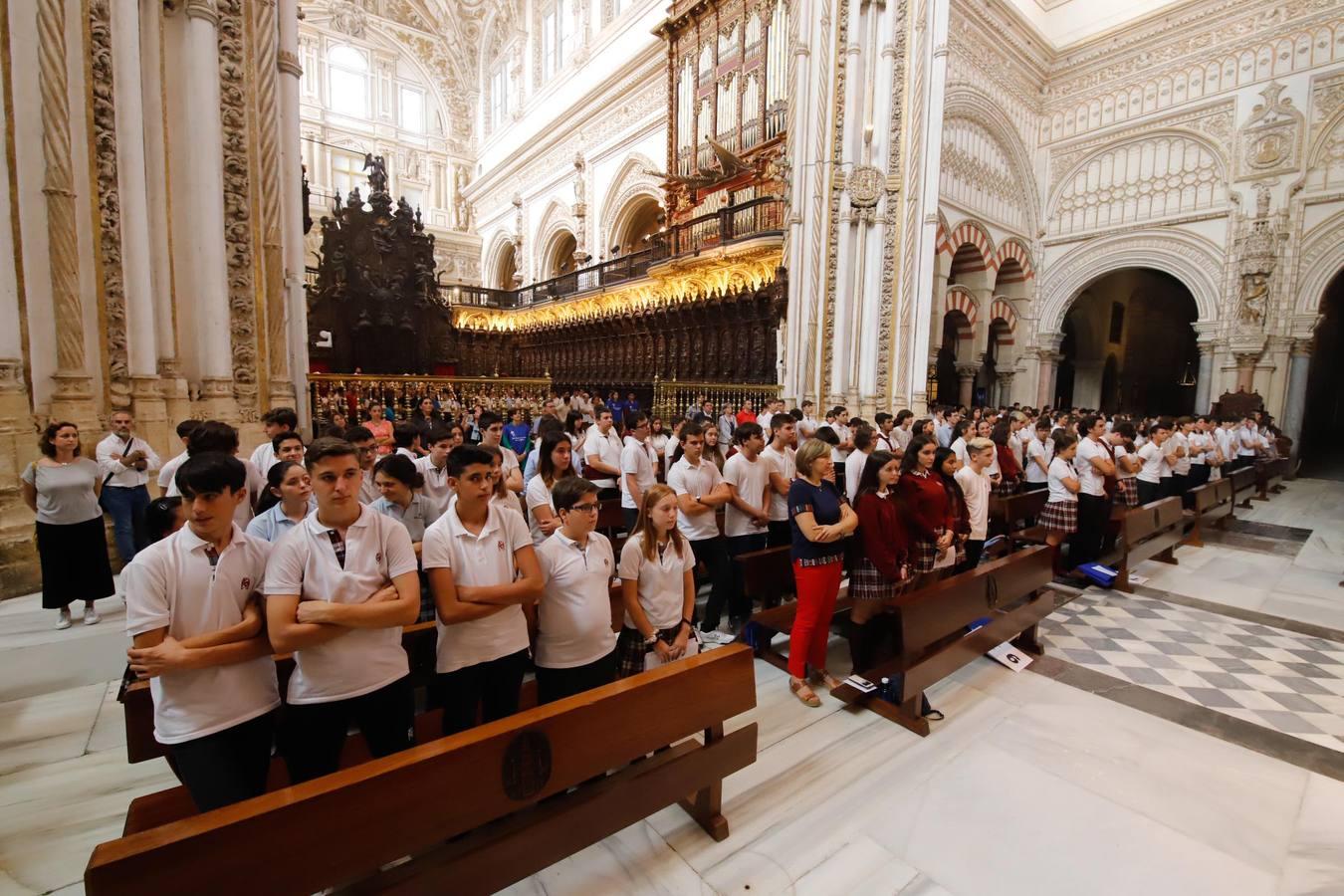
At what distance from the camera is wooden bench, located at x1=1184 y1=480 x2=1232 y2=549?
6973 mm

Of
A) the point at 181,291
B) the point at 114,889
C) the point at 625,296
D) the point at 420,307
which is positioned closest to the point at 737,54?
the point at 625,296

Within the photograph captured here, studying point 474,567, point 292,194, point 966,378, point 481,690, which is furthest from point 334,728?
point 966,378

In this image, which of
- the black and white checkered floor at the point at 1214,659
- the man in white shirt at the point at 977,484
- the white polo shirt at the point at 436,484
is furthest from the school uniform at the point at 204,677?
the black and white checkered floor at the point at 1214,659

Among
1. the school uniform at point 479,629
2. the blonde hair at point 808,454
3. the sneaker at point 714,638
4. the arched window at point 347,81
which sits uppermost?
the arched window at point 347,81

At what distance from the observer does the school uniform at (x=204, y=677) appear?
5.49 ft

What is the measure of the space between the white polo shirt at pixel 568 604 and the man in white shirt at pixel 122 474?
14.2 ft

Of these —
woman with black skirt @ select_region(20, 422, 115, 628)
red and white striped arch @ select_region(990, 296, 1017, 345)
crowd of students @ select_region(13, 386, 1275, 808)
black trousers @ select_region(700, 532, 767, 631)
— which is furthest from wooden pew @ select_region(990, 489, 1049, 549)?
red and white striped arch @ select_region(990, 296, 1017, 345)

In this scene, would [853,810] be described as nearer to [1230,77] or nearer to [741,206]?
[741,206]

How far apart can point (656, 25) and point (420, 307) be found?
34.6ft

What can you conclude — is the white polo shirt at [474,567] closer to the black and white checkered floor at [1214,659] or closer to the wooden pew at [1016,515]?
the black and white checkered floor at [1214,659]

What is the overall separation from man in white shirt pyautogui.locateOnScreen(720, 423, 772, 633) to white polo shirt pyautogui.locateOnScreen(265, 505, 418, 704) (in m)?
2.57

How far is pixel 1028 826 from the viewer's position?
2.51m

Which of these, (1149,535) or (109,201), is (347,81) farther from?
(1149,535)

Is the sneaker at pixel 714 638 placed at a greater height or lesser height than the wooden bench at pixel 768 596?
lesser
